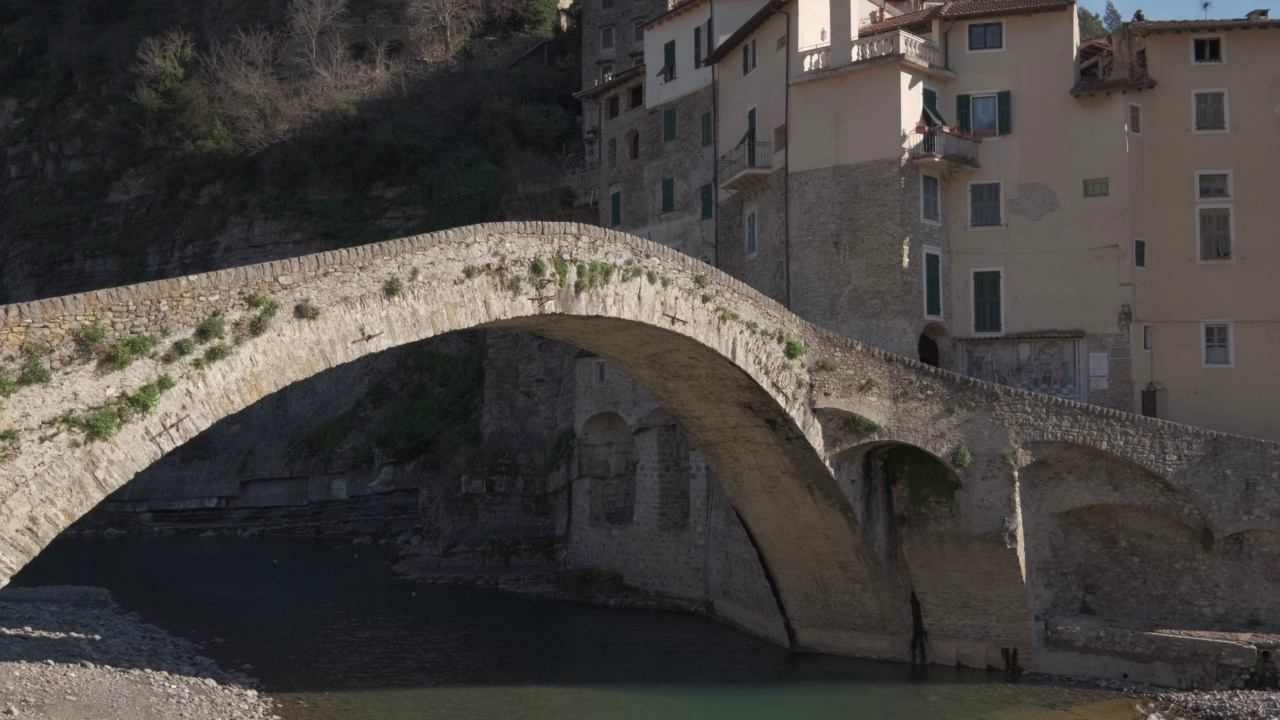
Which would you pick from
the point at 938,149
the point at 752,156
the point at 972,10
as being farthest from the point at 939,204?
the point at 752,156

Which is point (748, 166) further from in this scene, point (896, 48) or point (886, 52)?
point (896, 48)

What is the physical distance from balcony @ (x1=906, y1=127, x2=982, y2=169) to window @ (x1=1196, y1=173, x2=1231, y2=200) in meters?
4.66

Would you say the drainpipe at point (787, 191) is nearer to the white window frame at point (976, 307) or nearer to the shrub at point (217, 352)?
the white window frame at point (976, 307)

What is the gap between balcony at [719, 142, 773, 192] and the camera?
3156cm

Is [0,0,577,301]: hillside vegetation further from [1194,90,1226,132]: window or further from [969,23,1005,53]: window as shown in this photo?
[1194,90,1226,132]: window

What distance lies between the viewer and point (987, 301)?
29.8 meters

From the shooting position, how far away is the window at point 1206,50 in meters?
28.7

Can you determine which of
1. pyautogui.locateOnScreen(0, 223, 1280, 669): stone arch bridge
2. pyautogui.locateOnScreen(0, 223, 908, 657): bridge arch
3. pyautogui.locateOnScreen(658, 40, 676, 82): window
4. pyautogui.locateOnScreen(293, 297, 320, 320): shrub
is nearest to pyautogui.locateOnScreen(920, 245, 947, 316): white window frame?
pyautogui.locateOnScreen(0, 223, 1280, 669): stone arch bridge

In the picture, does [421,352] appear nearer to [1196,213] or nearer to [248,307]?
[1196,213]

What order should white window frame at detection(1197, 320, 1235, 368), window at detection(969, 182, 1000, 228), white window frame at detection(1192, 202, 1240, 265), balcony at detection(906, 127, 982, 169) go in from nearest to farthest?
white window frame at detection(1197, 320, 1235, 368)
white window frame at detection(1192, 202, 1240, 265)
balcony at detection(906, 127, 982, 169)
window at detection(969, 182, 1000, 228)

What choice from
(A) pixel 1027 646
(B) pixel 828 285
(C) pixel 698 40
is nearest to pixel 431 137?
(C) pixel 698 40

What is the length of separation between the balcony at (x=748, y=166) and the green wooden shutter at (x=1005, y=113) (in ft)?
16.6

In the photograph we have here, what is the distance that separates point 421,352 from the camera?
1972 inches

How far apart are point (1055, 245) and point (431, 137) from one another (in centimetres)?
2973
